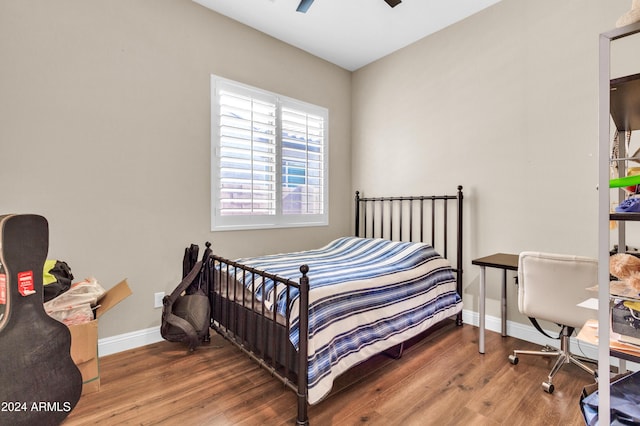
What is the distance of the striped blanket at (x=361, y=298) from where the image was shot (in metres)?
1.67

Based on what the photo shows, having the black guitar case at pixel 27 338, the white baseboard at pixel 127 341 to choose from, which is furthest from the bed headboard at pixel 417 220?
the black guitar case at pixel 27 338

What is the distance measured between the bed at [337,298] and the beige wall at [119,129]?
545mm

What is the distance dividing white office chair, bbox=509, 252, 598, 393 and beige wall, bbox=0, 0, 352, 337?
2.22 m

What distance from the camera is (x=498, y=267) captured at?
2180 millimetres

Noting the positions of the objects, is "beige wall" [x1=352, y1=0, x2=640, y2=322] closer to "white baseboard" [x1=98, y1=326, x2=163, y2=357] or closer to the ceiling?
the ceiling

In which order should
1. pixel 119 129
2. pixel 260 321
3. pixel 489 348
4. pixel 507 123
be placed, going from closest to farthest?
pixel 260 321 → pixel 119 129 → pixel 489 348 → pixel 507 123

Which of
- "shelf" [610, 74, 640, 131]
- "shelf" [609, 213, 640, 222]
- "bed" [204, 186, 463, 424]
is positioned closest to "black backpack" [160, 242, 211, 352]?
"bed" [204, 186, 463, 424]

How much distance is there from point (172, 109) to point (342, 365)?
228 centimetres

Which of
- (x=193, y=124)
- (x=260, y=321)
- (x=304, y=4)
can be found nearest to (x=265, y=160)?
(x=193, y=124)

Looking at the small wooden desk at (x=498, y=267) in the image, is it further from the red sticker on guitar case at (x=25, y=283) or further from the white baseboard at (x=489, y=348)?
the red sticker on guitar case at (x=25, y=283)

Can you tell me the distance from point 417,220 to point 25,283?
3001 mm

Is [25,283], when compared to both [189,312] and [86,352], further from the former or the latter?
[189,312]

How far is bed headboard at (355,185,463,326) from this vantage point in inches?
117

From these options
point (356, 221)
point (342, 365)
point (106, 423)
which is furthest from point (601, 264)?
point (356, 221)
